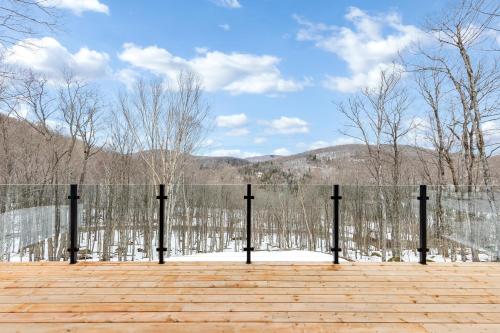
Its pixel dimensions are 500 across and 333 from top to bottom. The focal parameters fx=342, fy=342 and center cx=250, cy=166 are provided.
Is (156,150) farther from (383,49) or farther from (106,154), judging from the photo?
(383,49)

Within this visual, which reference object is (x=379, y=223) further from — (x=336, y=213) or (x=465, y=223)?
(x=336, y=213)

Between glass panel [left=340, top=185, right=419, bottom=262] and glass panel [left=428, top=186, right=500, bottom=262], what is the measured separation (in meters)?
0.33

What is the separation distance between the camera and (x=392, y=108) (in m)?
13.6

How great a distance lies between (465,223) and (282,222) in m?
3.35

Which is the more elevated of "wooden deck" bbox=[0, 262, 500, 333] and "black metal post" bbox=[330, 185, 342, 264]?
"black metal post" bbox=[330, 185, 342, 264]

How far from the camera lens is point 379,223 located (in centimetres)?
742

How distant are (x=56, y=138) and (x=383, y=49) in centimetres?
1317

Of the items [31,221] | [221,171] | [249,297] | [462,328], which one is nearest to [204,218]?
[31,221]

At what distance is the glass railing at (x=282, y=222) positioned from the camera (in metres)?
4.56

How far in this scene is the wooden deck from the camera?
2.32 meters

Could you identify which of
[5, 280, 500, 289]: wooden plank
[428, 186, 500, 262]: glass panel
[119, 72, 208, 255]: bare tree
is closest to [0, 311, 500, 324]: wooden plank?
[5, 280, 500, 289]: wooden plank

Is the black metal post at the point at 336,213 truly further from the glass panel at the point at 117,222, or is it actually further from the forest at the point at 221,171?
the glass panel at the point at 117,222

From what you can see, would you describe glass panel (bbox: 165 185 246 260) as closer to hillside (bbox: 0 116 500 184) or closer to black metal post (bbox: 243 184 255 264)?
black metal post (bbox: 243 184 255 264)

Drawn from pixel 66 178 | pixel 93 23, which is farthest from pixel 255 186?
pixel 66 178
